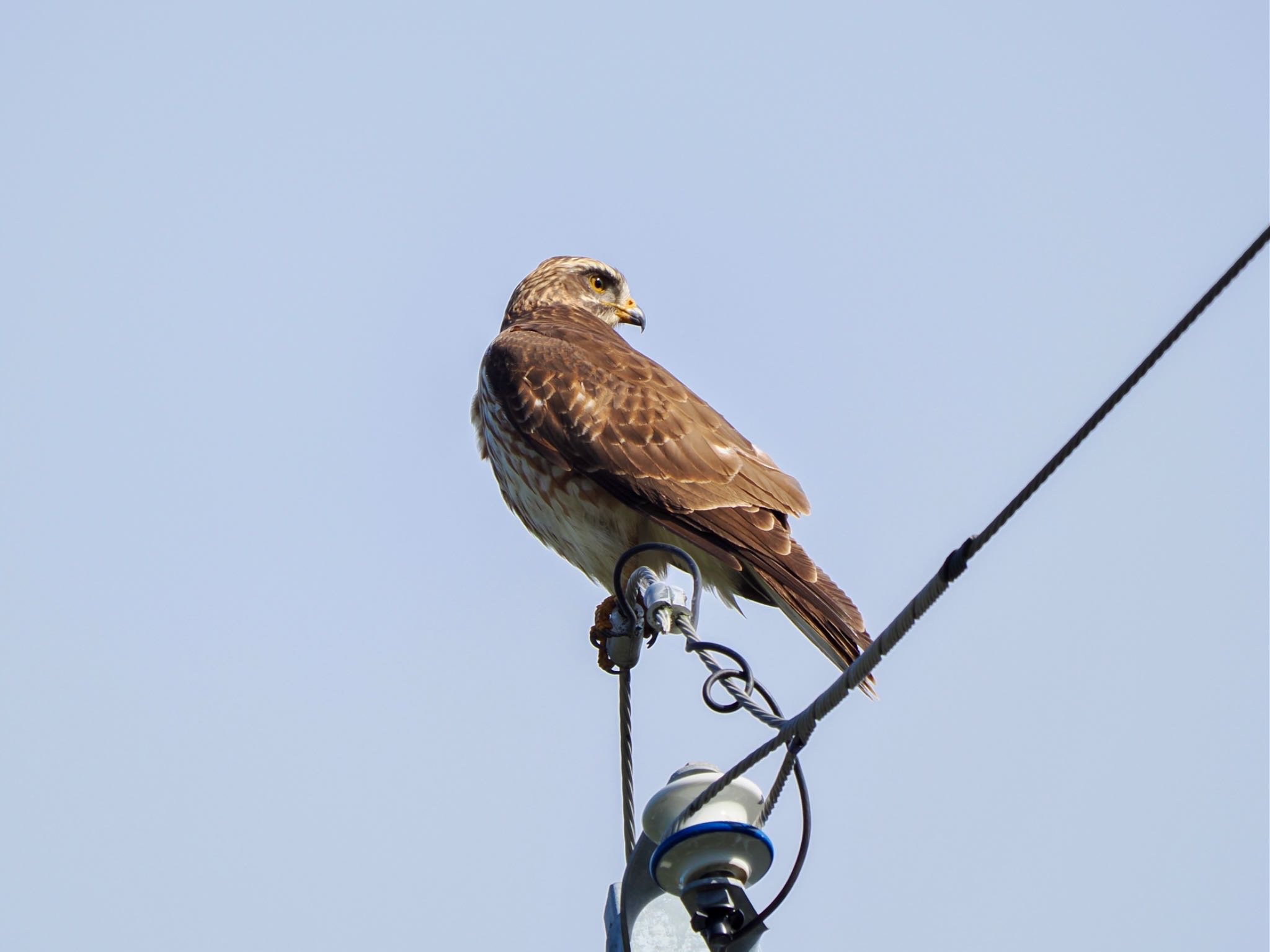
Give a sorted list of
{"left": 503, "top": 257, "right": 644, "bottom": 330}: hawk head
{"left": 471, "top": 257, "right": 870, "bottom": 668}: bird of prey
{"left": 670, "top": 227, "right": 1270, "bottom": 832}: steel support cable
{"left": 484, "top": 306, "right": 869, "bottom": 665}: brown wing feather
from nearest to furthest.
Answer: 1. {"left": 670, "top": 227, "right": 1270, "bottom": 832}: steel support cable
2. {"left": 484, "top": 306, "right": 869, "bottom": 665}: brown wing feather
3. {"left": 471, "top": 257, "right": 870, "bottom": 668}: bird of prey
4. {"left": 503, "top": 257, "right": 644, "bottom": 330}: hawk head

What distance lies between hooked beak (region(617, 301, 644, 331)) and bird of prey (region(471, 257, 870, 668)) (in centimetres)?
139

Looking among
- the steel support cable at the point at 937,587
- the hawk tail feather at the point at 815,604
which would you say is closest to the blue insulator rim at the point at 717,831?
the steel support cable at the point at 937,587

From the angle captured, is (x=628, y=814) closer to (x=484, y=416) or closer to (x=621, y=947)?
(x=621, y=947)

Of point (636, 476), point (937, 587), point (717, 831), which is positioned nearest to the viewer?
point (937, 587)

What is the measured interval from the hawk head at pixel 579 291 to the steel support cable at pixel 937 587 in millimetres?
5417

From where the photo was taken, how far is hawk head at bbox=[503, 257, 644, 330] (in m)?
8.52

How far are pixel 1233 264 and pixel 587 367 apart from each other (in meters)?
4.82

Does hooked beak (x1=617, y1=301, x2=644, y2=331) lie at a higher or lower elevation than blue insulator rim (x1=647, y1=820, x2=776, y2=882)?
higher

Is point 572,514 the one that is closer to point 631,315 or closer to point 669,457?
point 669,457

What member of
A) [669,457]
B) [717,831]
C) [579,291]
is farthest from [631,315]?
[717,831]

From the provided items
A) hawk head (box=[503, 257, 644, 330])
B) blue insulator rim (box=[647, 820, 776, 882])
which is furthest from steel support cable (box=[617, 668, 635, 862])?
hawk head (box=[503, 257, 644, 330])

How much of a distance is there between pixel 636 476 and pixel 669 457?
0.24 m

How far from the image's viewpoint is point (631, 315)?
8695 mm

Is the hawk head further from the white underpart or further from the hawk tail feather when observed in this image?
the hawk tail feather
